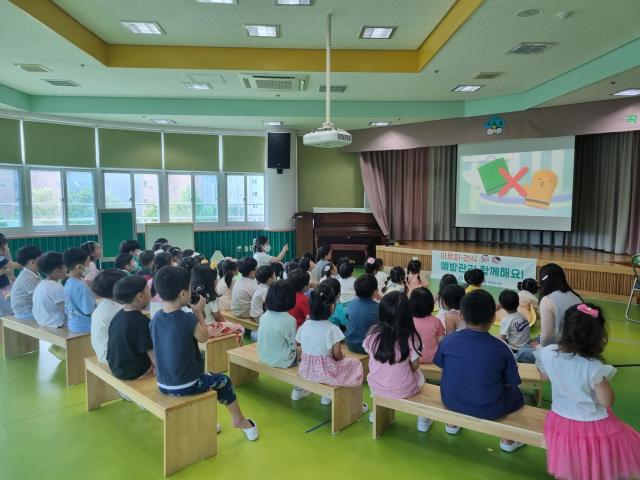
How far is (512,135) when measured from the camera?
7902 millimetres

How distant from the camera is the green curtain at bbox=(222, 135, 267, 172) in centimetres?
971

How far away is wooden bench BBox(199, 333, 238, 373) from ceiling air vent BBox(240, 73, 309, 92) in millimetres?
3834

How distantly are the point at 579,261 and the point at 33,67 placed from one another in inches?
325

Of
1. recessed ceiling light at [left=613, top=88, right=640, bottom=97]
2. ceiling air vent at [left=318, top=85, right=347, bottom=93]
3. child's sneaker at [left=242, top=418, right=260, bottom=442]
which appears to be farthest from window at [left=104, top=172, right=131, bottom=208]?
recessed ceiling light at [left=613, top=88, right=640, bottom=97]

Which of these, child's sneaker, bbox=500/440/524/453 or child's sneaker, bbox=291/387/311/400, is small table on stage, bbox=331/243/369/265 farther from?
child's sneaker, bbox=500/440/524/453

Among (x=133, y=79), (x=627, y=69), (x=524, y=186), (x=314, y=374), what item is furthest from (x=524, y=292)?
(x=133, y=79)

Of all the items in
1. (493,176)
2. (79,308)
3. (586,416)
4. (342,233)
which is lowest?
(586,416)

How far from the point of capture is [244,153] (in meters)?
9.83

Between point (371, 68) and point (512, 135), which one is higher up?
point (371, 68)

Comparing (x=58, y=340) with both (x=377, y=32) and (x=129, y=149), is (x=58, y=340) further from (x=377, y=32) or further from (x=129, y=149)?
(x=129, y=149)

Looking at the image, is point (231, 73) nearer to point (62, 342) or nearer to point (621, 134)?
point (62, 342)

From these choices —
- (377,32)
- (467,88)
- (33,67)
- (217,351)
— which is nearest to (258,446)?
(217,351)

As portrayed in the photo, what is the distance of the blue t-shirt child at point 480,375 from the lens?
7.50 feet

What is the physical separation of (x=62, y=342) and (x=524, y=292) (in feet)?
15.3
